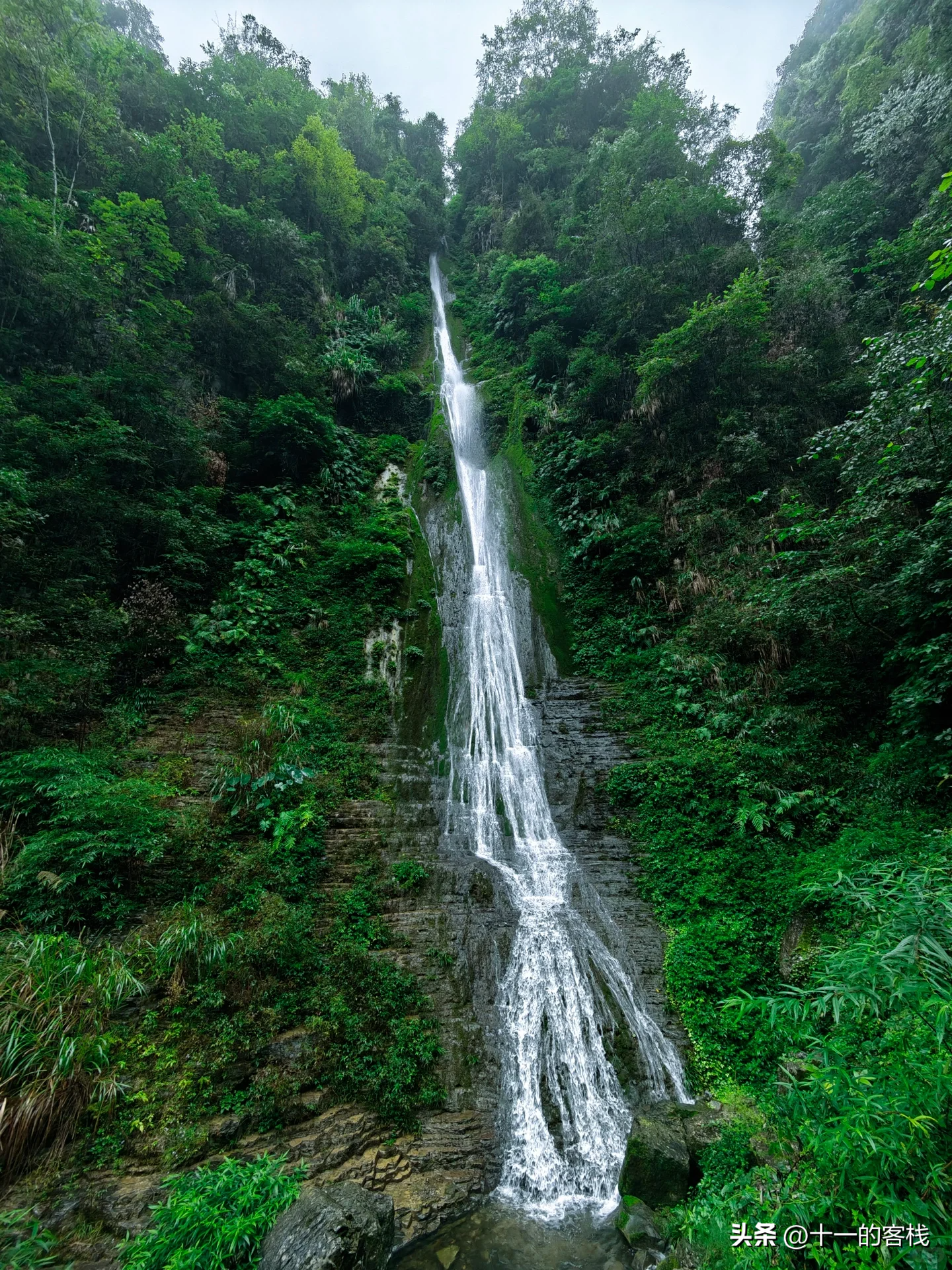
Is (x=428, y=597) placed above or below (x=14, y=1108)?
above

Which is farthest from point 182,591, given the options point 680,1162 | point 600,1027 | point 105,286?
point 680,1162

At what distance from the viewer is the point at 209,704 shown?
29.7ft

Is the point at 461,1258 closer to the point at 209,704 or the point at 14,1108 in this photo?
the point at 14,1108

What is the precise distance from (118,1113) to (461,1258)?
3.12m

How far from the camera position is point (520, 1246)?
13.9ft

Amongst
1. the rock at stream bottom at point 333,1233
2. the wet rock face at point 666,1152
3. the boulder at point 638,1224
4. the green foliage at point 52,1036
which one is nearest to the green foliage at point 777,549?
the wet rock face at point 666,1152

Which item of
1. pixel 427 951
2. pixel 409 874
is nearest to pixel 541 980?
pixel 427 951

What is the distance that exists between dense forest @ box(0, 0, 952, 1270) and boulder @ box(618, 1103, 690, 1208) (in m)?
0.35

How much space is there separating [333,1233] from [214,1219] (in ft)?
2.79

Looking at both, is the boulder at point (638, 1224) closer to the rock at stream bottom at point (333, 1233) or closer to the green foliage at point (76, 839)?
the rock at stream bottom at point (333, 1233)

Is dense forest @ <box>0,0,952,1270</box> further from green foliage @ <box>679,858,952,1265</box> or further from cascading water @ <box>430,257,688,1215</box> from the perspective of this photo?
cascading water @ <box>430,257,688,1215</box>

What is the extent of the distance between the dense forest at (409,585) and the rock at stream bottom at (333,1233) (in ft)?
0.91

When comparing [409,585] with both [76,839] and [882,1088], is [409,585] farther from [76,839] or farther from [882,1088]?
[882,1088]

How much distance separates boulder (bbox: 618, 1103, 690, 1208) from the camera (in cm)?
439
